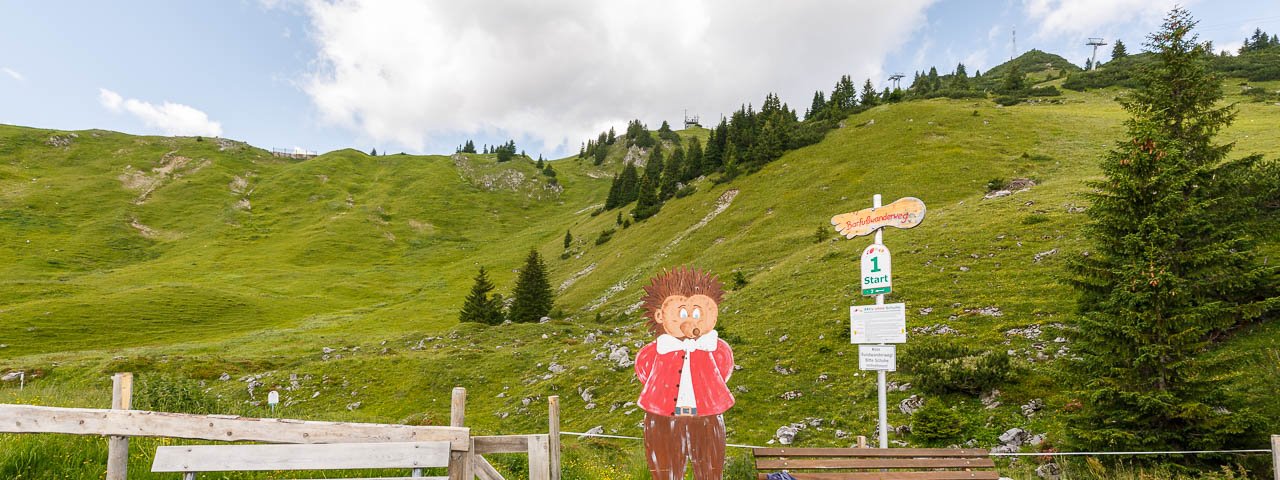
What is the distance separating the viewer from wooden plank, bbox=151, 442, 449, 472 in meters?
5.94

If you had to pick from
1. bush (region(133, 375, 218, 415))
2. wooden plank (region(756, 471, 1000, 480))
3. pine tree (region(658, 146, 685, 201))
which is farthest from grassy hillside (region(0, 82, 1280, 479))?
pine tree (region(658, 146, 685, 201))

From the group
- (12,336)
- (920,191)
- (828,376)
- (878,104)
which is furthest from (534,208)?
(828,376)

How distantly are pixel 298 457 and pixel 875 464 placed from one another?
7.92 m

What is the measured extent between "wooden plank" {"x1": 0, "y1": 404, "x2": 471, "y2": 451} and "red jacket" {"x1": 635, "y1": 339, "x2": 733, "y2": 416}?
2.83 metres

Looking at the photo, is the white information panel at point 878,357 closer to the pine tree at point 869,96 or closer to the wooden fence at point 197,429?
the wooden fence at point 197,429

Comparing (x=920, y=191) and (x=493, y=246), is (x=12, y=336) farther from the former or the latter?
(x=920, y=191)

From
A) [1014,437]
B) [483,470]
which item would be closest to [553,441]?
[483,470]

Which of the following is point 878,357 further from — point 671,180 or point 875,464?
point 671,180

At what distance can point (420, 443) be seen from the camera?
638 cm

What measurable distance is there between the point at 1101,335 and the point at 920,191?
4015 centimetres

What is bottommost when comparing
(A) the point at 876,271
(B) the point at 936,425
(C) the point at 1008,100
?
(B) the point at 936,425

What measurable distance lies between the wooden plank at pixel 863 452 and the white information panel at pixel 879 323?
204 cm

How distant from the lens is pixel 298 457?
6.09 metres

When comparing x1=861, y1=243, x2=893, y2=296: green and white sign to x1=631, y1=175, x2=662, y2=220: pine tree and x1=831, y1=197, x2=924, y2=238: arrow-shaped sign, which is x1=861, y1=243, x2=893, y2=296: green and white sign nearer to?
x1=831, y1=197, x2=924, y2=238: arrow-shaped sign
